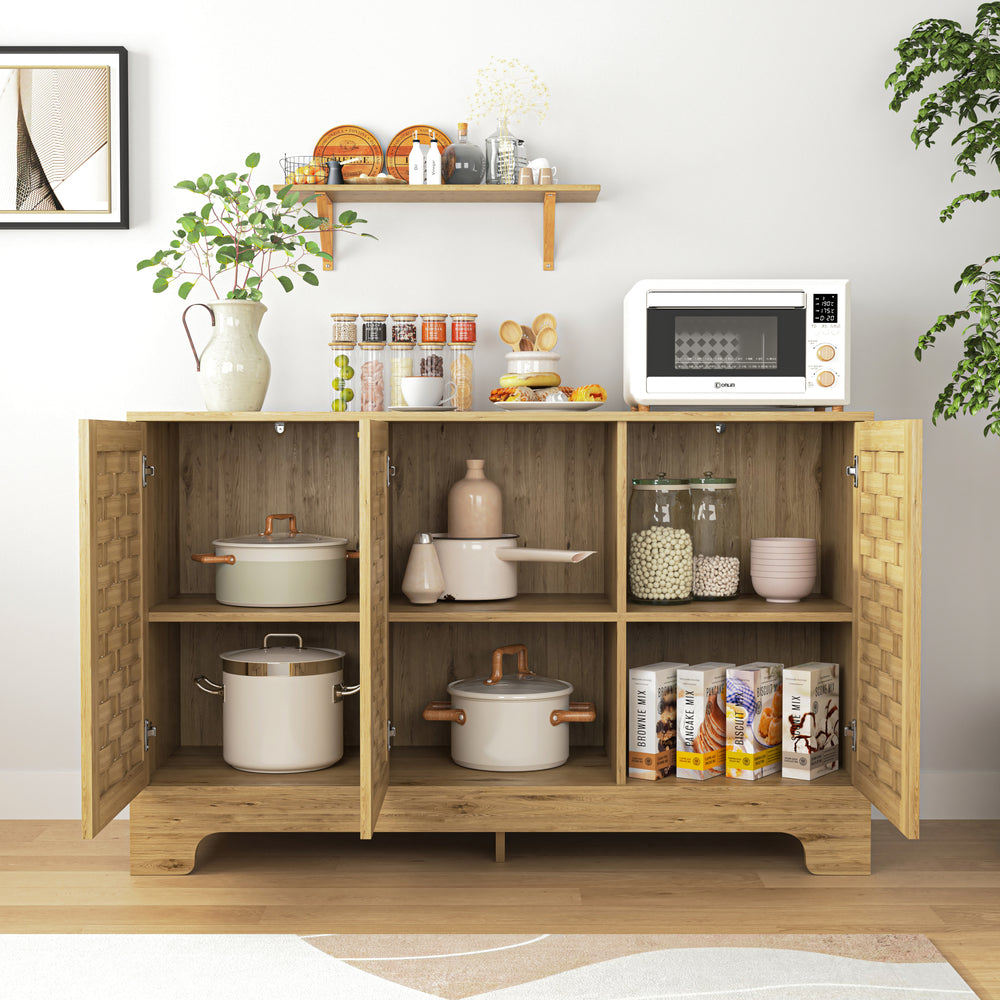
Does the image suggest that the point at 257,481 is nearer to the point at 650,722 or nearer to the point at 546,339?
the point at 546,339

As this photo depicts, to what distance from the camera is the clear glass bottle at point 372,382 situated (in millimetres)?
2543

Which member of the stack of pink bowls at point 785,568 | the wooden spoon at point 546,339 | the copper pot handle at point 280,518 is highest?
the wooden spoon at point 546,339

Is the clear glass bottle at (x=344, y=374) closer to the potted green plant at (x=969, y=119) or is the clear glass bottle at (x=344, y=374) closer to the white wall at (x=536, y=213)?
the white wall at (x=536, y=213)

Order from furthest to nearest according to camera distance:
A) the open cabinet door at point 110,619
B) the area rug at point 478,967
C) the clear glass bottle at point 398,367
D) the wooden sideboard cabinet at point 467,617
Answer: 1. the clear glass bottle at point 398,367
2. the wooden sideboard cabinet at point 467,617
3. the open cabinet door at point 110,619
4. the area rug at point 478,967

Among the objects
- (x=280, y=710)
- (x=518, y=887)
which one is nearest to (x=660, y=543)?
(x=518, y=887)

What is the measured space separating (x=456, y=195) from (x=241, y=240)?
1.80ft

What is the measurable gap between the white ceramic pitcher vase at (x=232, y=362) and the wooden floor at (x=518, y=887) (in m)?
1.09

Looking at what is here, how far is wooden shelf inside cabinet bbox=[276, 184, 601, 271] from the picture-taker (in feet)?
8.38

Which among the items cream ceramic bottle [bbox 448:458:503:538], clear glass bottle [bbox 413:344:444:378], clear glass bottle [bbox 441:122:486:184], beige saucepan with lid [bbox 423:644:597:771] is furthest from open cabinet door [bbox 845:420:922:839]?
clear glass bottle [bbox 441:122:486:184]

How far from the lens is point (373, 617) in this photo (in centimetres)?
218

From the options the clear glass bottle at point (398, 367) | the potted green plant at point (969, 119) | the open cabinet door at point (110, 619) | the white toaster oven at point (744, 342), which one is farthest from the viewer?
the clear glass bottle at point (398, 367)

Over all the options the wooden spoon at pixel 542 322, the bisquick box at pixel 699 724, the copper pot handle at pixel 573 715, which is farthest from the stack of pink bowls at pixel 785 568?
the wooden spoon at pixel 542 322

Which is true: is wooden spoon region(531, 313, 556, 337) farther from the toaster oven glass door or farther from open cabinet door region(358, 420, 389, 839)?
open cabinet door region(358, 420, 389, 839)

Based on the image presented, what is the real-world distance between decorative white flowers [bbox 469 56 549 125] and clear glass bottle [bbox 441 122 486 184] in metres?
0.17
